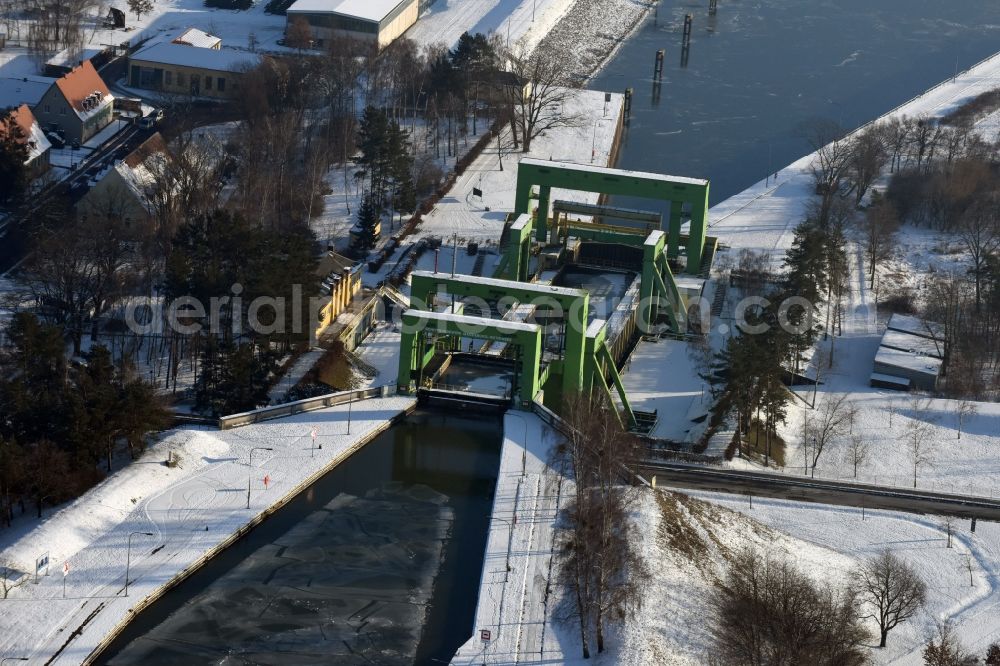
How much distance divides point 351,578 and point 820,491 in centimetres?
1488

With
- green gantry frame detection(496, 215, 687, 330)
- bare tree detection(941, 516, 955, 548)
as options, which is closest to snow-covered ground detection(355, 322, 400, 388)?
green gantry frame detection(496, 215, 687, 330)

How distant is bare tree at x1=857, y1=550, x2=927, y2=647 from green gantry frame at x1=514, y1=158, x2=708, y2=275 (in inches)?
925

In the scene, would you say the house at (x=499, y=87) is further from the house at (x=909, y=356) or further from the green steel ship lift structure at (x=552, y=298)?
the house at (x=909, y=356)

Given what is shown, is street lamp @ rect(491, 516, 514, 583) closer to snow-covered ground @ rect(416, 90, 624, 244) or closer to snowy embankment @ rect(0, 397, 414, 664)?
snowy embankment @ rect(0, 397, 414, 664)

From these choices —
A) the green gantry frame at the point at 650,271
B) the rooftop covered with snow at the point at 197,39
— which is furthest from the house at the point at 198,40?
the green gantry frame at the point at 650,271

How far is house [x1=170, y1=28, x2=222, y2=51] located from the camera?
89.1m

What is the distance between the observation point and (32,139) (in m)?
74.2

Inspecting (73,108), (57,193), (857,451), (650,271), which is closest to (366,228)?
(650,271)

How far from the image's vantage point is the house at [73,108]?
3056 inches

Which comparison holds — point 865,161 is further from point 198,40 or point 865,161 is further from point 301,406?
point 301,406

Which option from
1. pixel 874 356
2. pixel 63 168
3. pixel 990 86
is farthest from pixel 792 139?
pixel 63 168

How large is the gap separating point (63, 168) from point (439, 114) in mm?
18320

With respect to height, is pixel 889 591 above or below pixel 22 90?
below

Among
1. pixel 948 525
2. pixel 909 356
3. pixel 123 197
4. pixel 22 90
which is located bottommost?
pixel 948 525
